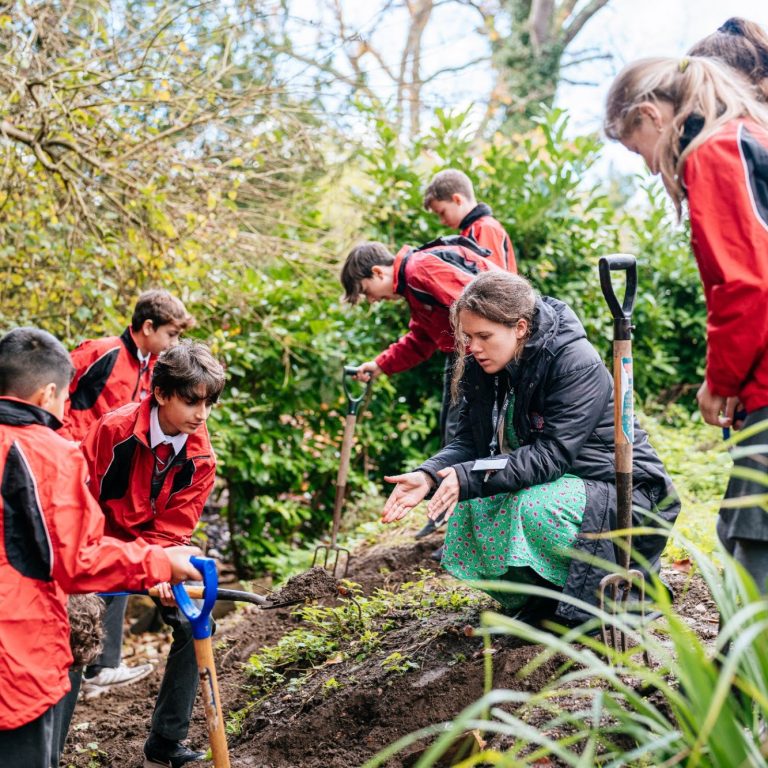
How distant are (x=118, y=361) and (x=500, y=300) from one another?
2.23 m

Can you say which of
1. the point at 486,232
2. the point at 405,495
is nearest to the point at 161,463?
the point at 405,495

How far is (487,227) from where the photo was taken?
5.25m

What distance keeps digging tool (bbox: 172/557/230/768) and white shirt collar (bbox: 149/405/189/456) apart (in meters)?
0.77

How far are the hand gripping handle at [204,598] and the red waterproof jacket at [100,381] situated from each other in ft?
6.50

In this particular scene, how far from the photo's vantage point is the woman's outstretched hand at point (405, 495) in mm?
3004

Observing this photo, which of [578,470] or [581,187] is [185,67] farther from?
[578,470]

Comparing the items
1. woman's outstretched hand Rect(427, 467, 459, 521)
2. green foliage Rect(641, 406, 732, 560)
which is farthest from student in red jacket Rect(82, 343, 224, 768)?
green foliage Rect(641, 406, 732, 560)

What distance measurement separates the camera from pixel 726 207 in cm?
206

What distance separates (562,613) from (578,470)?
557mm

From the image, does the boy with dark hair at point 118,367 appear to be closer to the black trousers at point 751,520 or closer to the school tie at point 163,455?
the school tie at point 163,455

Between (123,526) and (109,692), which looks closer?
(123,526)

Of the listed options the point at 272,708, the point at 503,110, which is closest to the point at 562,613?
the point at 272,708

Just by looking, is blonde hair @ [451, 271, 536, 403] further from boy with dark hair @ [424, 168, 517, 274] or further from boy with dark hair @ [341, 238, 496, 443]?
boy with dark hair @ [424, 168, 517, 274]

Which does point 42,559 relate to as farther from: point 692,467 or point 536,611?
point 692,467
